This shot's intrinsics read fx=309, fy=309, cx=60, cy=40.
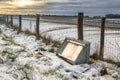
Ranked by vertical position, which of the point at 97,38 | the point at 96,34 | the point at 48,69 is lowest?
the point at 96,34

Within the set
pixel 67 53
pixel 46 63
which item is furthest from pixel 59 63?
pixel 67 53

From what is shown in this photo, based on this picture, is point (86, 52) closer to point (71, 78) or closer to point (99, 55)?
point (99, 55)

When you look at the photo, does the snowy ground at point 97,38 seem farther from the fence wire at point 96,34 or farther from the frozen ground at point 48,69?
the frozen ground at point 48,69

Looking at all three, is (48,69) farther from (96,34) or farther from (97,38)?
(96,34)

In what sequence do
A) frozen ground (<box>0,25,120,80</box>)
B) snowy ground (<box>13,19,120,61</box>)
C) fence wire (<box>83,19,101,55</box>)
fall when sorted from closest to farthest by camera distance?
frozen ground (<box>0,25,120,80</box>) < snowy ground (<box>13,19,120,61</box>) < fence wire (<box>83,19,101,55</box>)

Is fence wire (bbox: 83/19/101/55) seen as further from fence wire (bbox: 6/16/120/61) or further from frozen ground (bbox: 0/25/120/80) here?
frozen ground (bbox: 0/25/120/80)

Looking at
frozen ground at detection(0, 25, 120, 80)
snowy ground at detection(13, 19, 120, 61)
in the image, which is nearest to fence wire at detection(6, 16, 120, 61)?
snowy ground at detection(13, 19, 120, 61)

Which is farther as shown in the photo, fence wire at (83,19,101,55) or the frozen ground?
fence wire at (83,19,101,55)

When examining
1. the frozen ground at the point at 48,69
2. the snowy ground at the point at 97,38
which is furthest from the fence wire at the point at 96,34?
the frozen ground at the point at 48,69

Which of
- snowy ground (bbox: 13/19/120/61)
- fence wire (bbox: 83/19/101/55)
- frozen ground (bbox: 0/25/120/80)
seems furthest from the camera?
fence wire (bbox: 83/19/101/55)

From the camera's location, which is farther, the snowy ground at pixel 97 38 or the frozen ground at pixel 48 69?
the snowy ground at pixel 97 38

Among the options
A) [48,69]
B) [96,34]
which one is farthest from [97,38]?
[48,69]

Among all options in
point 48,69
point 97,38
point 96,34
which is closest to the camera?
point 48,69

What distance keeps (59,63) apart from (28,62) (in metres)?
1.01
